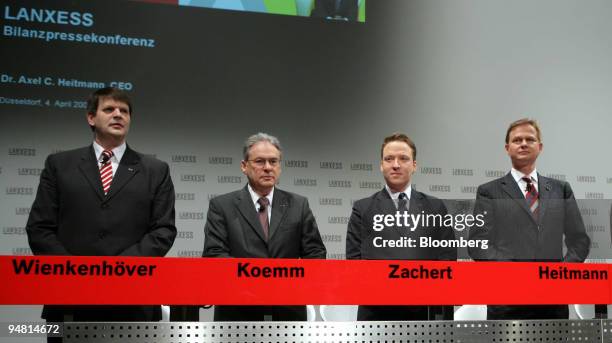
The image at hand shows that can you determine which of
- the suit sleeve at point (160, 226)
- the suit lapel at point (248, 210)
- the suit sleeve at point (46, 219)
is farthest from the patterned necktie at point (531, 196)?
the suit sleeve at point (46, 219)

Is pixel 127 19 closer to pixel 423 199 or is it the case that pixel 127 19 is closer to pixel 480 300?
pixel 423 199

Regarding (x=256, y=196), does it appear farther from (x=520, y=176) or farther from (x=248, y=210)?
(x=520, y=176)

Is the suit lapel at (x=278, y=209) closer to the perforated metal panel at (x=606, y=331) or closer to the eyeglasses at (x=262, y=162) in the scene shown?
the eyeglasses at (x=262, y=162)

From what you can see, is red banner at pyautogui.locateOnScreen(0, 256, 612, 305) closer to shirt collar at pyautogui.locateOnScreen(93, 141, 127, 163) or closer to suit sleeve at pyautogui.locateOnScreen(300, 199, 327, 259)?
suit sleeve at pyautogui.locateOnScreen(300, 199, 327, 259)

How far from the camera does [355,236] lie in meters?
3.09

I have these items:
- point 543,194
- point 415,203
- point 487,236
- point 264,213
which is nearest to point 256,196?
point 264,213

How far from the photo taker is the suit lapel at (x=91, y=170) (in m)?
2.99

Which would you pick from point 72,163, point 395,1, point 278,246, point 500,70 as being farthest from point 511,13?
point 72,163

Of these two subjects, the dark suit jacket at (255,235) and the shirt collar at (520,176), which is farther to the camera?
the shirt collar at (520,176)

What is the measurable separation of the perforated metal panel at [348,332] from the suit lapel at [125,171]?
1.96 feet

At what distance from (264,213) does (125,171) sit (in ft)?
2.08

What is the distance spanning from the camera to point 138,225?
9.75 feet

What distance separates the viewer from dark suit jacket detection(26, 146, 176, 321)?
9.37ft

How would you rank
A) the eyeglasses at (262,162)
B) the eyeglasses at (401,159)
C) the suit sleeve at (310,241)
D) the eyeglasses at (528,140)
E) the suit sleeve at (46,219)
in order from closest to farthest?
the suit sleeve at (46,219)
the suit sleeve at (310,241)
the eyeglasses at (262,162)
the eyeglasses at (401,159)
the eyeglasses at (528,140)
